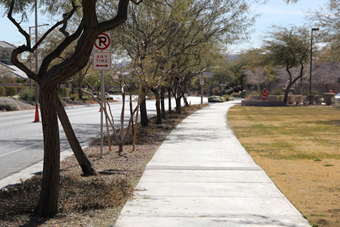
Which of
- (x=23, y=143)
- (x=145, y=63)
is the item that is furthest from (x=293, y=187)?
(x=23, y=143)

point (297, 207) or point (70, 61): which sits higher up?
point (70, 61)

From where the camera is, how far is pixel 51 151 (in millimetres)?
6082

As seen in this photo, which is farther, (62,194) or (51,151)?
(62,194)

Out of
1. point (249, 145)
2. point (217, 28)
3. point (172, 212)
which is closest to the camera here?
point (172, 212)

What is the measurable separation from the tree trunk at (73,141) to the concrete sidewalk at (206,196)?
1068 mm

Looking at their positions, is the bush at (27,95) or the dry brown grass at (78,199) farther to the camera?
the bush at (27,95)

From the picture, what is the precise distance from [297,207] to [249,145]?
7528 mm

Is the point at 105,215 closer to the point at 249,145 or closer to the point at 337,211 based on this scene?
the point at 337,211

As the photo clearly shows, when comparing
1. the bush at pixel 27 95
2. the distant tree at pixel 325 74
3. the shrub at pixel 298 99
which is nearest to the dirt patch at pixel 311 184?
the bush at pixel 27 95

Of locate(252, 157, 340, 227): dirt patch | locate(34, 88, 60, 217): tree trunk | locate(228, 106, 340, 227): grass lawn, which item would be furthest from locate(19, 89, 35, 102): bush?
locate(34, 88, 60, 217): tree trunk

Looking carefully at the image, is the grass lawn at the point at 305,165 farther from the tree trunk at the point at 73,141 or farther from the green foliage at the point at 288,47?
the green foliage at the point at 288,47

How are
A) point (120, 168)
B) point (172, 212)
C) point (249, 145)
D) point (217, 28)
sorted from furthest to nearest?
point (217, 28)
point (249, 145)
point (120, 168)
point (172, 212)

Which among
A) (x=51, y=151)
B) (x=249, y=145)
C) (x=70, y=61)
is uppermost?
(x=70, y=61)

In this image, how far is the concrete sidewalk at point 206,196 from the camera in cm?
593
